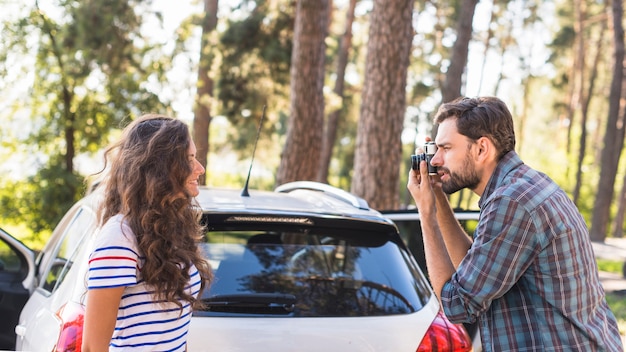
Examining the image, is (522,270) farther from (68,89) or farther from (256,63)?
(256,63)

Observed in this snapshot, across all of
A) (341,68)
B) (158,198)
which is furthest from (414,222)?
(341,68)

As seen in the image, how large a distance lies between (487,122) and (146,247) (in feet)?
4.33

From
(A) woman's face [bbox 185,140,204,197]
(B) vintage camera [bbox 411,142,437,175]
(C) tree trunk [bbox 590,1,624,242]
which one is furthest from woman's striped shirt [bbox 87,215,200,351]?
(C) tree trunk [bbox 590,1,624,242]

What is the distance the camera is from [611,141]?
2544 centimetres

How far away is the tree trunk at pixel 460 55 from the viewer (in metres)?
16.5

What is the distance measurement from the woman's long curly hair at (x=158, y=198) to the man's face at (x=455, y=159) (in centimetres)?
97

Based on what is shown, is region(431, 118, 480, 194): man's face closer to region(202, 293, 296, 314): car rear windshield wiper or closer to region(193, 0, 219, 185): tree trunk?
region(202, 293, 296, 314): car rear windshield wiper

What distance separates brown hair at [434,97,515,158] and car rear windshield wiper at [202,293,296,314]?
1.09m

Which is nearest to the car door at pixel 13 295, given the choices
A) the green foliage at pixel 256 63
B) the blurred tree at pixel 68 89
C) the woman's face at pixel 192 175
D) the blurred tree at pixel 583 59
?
the woman's face at pixel 192 175

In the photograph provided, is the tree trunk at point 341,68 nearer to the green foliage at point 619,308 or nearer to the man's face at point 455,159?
the green foliage at point 619,308

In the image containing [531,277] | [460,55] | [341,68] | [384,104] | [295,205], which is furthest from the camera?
[341,68]

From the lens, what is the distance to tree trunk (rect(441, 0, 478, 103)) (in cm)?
1650

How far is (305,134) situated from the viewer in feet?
40.5

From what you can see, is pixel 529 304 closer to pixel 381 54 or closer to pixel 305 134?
pixel 381 54
